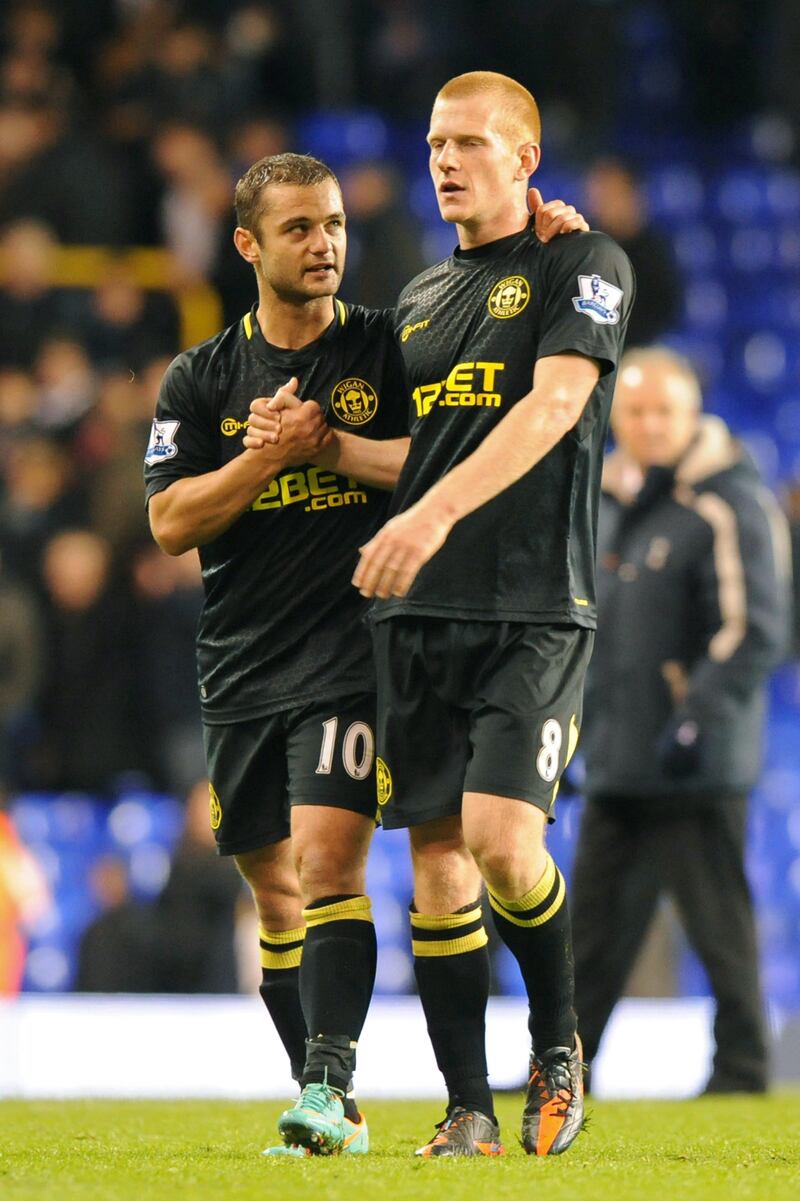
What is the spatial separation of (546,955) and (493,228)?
1.58 metres

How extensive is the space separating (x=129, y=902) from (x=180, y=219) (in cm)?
515

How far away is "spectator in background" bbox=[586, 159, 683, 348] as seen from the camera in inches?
473

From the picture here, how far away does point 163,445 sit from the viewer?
16.1 feet

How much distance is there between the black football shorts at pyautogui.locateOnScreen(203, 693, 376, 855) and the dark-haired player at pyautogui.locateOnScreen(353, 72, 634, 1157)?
→ 0.54 feet

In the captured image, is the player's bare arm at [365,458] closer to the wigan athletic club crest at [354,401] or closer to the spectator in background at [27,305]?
the wigan athletic club crest at [354,401]

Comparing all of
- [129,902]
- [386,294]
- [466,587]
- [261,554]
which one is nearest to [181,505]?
[261,554]

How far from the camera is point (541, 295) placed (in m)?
4.48

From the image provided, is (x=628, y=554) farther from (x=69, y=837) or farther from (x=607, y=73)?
(x=607, y=73)

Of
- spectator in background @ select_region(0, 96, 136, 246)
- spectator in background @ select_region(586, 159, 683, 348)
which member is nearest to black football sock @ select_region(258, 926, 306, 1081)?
spectator in background @ select_region(586, 159, 683, 348)

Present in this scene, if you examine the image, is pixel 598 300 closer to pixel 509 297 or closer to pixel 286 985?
pixel 509 297

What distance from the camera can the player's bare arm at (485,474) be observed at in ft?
13.3

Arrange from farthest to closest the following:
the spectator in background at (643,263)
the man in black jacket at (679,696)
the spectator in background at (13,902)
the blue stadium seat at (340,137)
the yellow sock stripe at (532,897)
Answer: the blue stadium seat at (340,137) → the spectator in background at (643,263) → the spectator in background at (13,902) → the man in black jacket at (679,696) → the yellow sock stripe at (532,897)

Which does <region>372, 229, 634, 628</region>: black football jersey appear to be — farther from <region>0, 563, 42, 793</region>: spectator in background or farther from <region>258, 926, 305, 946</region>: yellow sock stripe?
<region>0, 563, 42, 793</region>: spectator in background

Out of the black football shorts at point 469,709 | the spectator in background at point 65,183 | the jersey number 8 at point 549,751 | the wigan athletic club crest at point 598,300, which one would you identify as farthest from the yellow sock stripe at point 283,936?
the spectator in background at point 65,183
